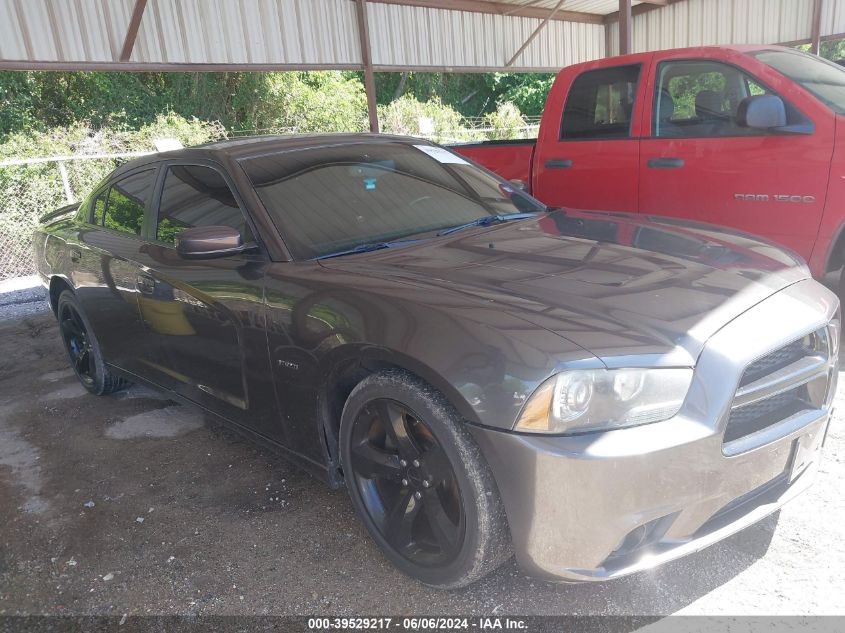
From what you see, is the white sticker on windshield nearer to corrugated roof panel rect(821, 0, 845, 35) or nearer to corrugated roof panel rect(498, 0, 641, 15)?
corrugated roof panel rect(498, 0, 641, 15)

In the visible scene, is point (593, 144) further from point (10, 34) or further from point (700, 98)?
Result: point (10, 34)

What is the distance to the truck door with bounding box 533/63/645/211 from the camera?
519cm

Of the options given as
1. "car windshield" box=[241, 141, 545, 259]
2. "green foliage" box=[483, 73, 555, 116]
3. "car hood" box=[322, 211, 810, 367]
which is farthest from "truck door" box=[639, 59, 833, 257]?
"green foliage" box=[483, 73, 555, 116]

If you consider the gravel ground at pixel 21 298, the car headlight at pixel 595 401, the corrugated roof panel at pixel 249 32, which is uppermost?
the corrugated roof panel at pixel 249 32

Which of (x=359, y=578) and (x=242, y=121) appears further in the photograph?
(x=242, y=121)

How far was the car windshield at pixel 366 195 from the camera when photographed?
117 inches

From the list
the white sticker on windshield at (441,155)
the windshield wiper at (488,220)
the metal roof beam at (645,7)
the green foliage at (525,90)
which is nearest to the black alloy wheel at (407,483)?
the windshield wiper at (488,220)

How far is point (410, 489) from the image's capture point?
7.85ft

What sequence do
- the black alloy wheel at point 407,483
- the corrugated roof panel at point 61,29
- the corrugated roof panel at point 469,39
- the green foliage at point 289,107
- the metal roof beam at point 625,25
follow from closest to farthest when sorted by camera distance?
the black alloy wheel at point 407,483 → the corrugated roof panel at point 61,29 → the metal roof beam at point 625,25 → the corrugated roof panel at point 469,39 → the green foliage at point 289,107

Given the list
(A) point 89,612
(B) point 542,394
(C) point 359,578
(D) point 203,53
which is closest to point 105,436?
(A) point 89,612

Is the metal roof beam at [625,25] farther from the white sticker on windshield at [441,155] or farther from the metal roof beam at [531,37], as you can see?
the white sticker on windshield at [441,155]

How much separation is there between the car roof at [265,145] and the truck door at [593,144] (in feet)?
6.54

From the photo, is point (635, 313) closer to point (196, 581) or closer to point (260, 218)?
point (260, 218)

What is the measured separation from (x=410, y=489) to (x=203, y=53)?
31.8 ft
